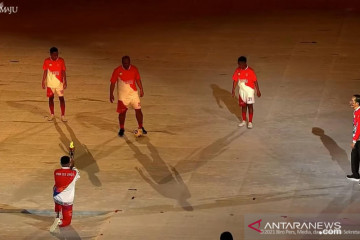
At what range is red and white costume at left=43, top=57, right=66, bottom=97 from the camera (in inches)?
712

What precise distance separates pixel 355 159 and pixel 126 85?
467 cm

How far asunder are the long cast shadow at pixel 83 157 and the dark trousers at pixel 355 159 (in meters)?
4.26

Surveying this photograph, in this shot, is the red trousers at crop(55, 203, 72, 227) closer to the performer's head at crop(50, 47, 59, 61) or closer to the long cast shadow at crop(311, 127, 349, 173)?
the performer's head at crop(50, 47, 59, 61)

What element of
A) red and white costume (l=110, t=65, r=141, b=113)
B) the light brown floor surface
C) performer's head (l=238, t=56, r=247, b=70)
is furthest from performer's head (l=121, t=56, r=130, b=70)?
performer's head (l=238, t=56, r=247, b=70)

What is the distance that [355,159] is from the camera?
1516 cm

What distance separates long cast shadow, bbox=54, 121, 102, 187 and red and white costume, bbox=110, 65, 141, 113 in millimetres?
1035

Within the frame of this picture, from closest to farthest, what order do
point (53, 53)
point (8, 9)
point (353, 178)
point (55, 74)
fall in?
point (353, 178) → point (53, 53) → point (55, 74) → point (8, 9)

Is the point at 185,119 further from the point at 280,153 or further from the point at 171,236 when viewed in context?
the point at 171,236

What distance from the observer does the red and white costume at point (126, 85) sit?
1727 centimetres

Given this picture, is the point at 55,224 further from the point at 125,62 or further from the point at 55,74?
the point at 55,74

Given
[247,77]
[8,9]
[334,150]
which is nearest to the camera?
[334,150]

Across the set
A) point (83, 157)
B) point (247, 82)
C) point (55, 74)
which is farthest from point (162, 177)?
point (55, 74)

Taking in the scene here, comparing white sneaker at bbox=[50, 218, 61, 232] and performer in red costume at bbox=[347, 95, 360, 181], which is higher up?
performer in red costume at bbox=[347, 95, 360, 181]

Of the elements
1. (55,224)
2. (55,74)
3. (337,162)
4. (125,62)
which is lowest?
(55,224)
